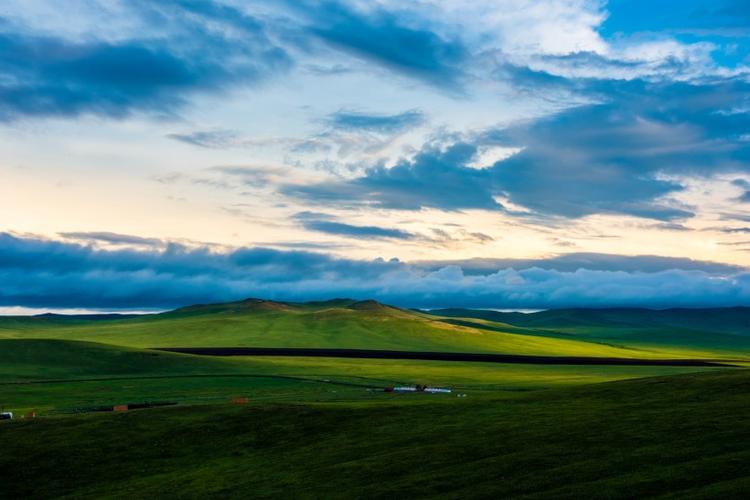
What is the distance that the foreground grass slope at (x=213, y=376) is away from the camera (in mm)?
105875

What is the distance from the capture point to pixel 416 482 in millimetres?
42438

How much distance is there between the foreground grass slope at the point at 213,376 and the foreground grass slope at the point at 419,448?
27628 mm

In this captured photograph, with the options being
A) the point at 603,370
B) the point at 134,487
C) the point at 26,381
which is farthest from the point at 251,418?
the point at 603,370

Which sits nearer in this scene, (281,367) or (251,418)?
(251,418)

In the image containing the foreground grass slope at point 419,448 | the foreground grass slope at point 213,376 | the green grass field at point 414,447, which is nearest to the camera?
→ the foreground grass slope at point 419,448

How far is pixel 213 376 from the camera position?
5428 inches

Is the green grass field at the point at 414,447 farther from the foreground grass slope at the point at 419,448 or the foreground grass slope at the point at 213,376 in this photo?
the foreground grass slope at the point at 213,376

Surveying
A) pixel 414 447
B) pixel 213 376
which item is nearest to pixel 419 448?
pixel 414 447

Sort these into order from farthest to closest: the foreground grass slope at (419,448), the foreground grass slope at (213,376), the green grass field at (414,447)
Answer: the foreground grass slope at (213,376) < the green grass field at (414,447) < the foreground grass slope at (419,448)

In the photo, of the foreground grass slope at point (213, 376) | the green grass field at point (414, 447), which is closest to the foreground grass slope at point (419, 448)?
the green grass field at point (414, 447)

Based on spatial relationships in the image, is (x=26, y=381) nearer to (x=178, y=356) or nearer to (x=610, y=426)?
(x=178, y=356)

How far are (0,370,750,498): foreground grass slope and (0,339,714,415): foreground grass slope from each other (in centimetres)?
2763

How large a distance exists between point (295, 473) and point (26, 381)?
324ft

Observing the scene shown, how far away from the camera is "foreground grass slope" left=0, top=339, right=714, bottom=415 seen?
105875 millimetres
